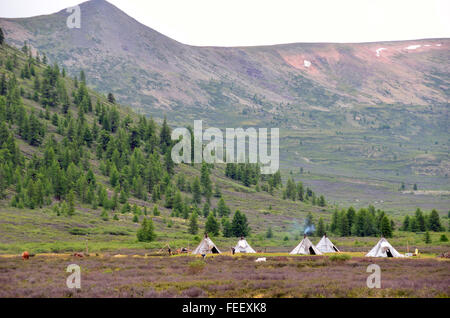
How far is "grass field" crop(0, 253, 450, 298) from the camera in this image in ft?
113

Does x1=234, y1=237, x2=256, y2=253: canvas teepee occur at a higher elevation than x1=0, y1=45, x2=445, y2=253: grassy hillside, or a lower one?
lower

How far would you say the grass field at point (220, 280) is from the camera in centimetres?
3434

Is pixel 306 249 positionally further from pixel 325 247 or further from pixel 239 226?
pixel 239 226

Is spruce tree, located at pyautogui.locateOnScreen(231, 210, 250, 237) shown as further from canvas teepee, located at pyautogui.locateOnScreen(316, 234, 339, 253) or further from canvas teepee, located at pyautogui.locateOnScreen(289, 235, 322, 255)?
canvas teepee, located at pyautogui.locateOnScreen(289, 235, 322, 255)

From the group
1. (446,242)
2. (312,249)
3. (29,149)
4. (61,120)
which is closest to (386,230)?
(446,242)

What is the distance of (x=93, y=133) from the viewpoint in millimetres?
193500

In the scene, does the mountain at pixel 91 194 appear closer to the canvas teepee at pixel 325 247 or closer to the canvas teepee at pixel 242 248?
the canvas teepee at pixel 242 248

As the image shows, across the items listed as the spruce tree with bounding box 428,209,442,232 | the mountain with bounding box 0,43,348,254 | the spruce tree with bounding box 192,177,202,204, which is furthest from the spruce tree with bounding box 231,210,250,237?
the spruce tree with bounding box 192,177,202,204

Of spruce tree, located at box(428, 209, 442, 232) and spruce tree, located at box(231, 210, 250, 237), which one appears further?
spruce tree, located at box(428, 209, 442, 232)

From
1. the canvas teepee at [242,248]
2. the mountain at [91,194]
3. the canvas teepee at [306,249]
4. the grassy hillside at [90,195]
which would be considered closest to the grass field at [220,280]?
the canvas teepee at [306,249]

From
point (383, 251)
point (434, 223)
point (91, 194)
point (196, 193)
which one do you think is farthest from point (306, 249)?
point (196, 193)

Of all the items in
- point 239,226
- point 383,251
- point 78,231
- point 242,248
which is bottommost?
point 242,248

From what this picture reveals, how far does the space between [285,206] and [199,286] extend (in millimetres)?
162284

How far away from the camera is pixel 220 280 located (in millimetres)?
41312
